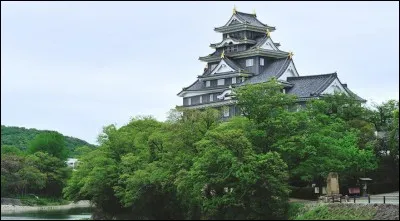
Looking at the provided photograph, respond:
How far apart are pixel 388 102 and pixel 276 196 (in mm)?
14987

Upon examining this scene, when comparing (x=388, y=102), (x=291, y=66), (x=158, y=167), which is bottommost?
(x=158, y=167)

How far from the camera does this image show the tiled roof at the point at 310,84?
55438 millimetres

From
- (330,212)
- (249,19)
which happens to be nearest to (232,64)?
(249,19)

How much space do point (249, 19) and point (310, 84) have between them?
1033 cm

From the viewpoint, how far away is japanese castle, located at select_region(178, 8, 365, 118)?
191 feet

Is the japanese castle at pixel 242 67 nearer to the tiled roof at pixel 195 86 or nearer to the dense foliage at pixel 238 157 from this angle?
the tiled roof at pixel 195 86

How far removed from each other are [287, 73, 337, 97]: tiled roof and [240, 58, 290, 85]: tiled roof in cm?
121

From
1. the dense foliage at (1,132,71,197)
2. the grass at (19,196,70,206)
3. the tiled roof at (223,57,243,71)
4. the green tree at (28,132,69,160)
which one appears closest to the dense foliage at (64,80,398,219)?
the tiled roof at (223,57,243,71)

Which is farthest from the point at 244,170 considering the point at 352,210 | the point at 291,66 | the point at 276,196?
the point at 291,66

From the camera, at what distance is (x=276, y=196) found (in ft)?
120

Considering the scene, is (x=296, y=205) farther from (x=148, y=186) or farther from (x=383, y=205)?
(x=148, y=186)

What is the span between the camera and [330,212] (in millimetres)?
34688

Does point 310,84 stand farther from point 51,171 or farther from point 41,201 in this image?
point 51,171

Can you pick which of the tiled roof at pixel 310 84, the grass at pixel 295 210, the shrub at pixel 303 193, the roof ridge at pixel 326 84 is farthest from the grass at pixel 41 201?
the grass at pixel 295 210
